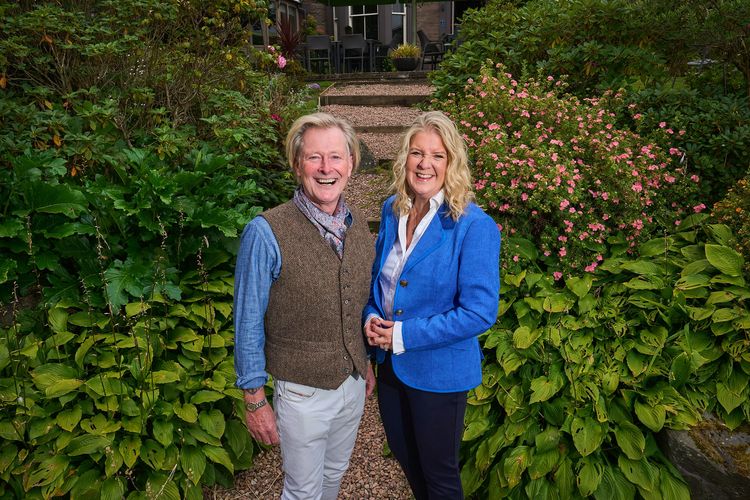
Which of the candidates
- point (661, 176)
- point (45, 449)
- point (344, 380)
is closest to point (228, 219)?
point (45, 449)

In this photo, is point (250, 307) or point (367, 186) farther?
point (367, 186)

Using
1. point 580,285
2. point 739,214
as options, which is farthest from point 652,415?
point 739,214

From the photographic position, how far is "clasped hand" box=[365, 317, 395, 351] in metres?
1.87

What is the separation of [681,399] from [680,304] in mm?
566

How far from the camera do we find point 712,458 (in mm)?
2686

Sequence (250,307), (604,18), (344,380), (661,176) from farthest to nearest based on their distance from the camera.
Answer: (604,18), (661,176), (344,380), (250,307)

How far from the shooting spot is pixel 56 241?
332 centimetres

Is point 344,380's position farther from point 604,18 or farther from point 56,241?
point 604,18

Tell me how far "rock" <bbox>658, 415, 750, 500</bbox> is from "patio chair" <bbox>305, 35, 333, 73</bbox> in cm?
1255

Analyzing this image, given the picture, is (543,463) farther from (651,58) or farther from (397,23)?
(397,23)

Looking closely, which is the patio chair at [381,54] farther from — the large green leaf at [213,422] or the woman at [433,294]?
the woman at [433,294]

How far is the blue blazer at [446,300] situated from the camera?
1831mm

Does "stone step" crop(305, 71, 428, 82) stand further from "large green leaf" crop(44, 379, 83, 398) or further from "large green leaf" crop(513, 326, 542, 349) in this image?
"large green leaf" crop(44, 379, 83, 398)

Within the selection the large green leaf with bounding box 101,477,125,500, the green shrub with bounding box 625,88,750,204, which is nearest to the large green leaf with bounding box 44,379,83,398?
the large green leaf with bounding box 101,477,125,500
